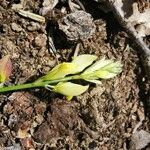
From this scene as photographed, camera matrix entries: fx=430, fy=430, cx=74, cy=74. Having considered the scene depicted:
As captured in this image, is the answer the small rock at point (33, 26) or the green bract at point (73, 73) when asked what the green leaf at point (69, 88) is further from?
the small rock at point (33, 26)

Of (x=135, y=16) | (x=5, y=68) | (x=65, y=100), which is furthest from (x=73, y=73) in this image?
(x=135, y=16)

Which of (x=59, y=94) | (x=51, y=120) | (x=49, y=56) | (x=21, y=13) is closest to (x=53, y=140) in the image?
(x=51, y=120)

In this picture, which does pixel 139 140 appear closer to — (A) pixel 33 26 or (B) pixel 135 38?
(B) pixel 135 38

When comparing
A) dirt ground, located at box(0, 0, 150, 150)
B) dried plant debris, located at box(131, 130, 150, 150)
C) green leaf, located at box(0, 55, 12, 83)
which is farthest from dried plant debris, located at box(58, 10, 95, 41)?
dried plant debris, located at box(131, 130, 150, 150)

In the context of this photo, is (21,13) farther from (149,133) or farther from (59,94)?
(149,133)

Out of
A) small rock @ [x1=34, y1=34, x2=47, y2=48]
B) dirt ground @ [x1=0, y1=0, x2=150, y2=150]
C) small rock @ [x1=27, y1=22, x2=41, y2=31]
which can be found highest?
small rock @ [x1=27, y1=22, x2=41, y2=31]

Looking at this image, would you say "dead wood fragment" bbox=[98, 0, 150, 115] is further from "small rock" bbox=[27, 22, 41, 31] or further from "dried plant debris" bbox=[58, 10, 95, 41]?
"small rock" bbox=[27, 22, 41, 31]

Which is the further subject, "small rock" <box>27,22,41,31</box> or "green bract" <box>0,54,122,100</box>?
"small rock" <box>27,22,41,31</box>

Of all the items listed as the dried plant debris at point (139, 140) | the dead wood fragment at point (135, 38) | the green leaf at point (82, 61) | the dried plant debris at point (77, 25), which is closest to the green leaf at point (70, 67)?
the green leaf at point (82, 61)
